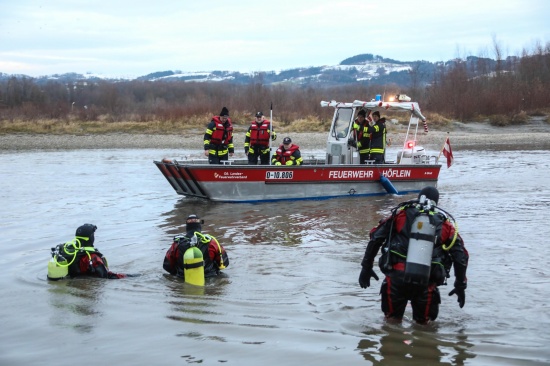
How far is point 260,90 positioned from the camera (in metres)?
46.2

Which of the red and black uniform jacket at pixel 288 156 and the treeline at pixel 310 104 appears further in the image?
the treeline at pixel 310 104

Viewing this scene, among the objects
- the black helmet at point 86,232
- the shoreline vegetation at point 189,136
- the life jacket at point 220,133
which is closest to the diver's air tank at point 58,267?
the black helmet at point 86,232

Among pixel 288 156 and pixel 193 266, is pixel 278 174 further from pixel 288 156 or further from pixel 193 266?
pixel 193 266

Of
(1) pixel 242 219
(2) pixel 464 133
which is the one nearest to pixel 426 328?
(1) pixel 242 219

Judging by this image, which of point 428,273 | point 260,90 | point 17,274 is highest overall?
point 260,90

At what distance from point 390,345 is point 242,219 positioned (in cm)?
695

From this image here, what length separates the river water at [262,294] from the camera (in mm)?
5617

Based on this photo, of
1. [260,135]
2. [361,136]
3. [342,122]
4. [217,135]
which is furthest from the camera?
[342,122]

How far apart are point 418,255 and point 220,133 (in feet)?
29.6

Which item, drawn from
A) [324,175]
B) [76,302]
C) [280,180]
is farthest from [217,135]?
[76,302]

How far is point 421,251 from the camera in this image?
215 inches

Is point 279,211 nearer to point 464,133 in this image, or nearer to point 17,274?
point 17,274

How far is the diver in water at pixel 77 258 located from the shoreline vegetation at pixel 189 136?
64.4 feet

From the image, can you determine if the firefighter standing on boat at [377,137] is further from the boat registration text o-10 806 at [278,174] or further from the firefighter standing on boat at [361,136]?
the boat registration text o-10 806 at [278,174]
